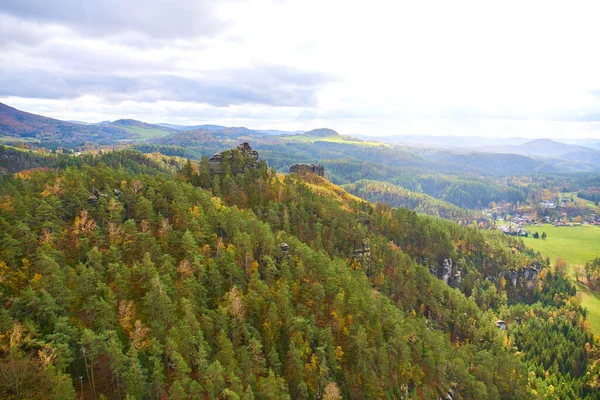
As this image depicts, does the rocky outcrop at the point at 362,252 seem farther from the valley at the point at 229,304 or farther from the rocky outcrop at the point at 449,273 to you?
the rocky outcrop at the point at 449,273

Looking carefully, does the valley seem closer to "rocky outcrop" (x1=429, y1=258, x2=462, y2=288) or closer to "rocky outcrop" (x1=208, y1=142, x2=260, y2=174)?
"rocky outcrop" (x1=208, y1=142, x2=260, y2=174)

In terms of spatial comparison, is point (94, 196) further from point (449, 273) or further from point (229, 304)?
point (449, 273)

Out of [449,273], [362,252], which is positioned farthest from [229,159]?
[449,273]

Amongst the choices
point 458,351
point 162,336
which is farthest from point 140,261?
point 458,351

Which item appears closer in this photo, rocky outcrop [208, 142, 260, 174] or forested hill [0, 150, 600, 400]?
forested hill [0, 150, 600, 400]

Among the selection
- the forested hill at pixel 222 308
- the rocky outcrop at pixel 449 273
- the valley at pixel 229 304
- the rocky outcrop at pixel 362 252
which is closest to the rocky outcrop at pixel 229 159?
the valley at pixel 229 304

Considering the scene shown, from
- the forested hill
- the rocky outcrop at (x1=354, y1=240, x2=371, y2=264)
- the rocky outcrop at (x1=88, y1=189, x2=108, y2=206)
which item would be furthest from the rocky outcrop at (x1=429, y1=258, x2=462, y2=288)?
the rocky outcrop at (x1=88, y1=189, x2=108, y2=206)

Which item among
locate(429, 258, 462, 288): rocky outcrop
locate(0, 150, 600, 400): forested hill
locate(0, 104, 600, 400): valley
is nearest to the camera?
locate(0, 150, 600, 400): forested hill

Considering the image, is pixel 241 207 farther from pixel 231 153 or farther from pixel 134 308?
pixel 134 308
